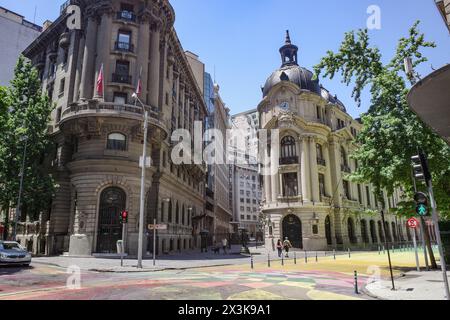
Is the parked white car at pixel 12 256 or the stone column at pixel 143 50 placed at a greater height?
the stone column at pixel 143 50

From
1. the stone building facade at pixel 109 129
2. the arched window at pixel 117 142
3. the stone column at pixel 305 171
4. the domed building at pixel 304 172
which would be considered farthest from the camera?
the stone column at pixel 305 171

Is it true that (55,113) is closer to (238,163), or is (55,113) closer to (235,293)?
(235,293)

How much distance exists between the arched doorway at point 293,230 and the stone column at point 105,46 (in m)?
29.2

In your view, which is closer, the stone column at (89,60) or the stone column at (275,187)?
the stone column at (89,60)

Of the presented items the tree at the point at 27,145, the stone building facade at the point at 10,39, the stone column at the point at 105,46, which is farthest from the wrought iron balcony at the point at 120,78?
the stone building facade at the point at 10,39

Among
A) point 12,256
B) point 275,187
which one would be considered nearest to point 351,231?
point 275,187

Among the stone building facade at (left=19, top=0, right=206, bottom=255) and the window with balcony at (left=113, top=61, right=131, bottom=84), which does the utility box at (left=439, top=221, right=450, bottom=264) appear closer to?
the stone building facade at (left=19, top=0, right=206, bottom=255)

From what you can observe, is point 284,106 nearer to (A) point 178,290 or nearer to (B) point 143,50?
(B) point 143,50

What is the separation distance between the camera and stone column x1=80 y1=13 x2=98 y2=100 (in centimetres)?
3269

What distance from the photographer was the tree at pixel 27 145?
31609mm

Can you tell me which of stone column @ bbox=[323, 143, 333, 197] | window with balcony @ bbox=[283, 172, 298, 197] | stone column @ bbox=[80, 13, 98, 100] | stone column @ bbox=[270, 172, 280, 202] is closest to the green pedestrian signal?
stone column @ bbox=[80, 13, 98, 100]

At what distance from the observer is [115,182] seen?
29859 millimetres

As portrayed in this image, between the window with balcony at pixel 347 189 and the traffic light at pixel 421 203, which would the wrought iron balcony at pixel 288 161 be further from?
the traffic light at pixel 421 203
